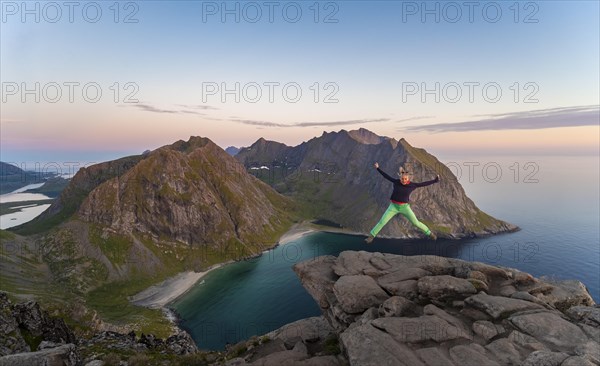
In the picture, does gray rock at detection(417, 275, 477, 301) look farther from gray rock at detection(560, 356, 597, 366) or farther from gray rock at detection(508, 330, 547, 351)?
gray rock at detection(560, 356, 597, 366)

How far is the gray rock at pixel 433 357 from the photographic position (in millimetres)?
16141

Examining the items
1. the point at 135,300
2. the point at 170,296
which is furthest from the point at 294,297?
the point at 135,300

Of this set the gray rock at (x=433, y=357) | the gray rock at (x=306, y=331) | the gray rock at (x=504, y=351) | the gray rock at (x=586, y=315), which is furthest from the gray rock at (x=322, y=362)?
the gray rock at (x=586, y=315)

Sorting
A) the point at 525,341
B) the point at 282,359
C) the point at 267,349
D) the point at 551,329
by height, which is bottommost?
the point at 267,349

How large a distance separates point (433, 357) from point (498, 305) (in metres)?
7.60

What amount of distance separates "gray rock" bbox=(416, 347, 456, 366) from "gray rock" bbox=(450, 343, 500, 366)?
0.60 meters

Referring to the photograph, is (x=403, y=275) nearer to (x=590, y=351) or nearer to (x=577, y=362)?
(x=590, y=351)

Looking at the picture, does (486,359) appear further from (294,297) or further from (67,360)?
(294,297)

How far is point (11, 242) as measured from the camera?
18475cm

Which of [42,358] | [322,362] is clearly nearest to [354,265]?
[322,362]

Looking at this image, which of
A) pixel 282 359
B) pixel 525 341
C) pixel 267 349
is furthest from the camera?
pixel 267 349

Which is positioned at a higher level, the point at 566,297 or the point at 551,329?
the point at 551,329

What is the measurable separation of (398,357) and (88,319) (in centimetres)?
9881

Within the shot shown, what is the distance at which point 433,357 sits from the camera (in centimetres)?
1659
